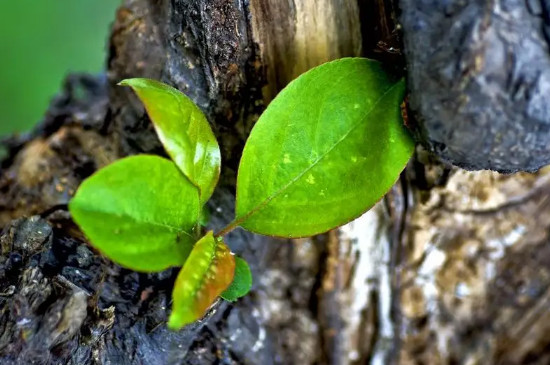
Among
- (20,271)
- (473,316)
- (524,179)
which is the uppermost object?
(20,271)

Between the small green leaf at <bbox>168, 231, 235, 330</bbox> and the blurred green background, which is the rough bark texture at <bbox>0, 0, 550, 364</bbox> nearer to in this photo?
the small green leaf at <bbox>168, 231, 235, 330</bbox>

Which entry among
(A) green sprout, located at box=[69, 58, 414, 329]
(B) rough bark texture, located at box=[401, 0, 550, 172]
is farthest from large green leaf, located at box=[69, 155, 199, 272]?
(B) rough bark texture, located at box=[401, 0, 550, 172]

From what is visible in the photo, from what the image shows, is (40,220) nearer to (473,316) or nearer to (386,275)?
(386,275)

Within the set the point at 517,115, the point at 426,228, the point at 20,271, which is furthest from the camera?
the point at 426,228

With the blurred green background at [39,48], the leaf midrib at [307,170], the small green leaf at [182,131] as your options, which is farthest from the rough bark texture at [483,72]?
the blurred green background at [39,48]

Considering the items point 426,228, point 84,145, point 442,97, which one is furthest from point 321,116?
point 84,145

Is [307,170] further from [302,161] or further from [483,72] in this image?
[483,72]

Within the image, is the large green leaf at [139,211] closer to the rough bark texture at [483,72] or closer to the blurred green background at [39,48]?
the rough bark texture at [483,72]
